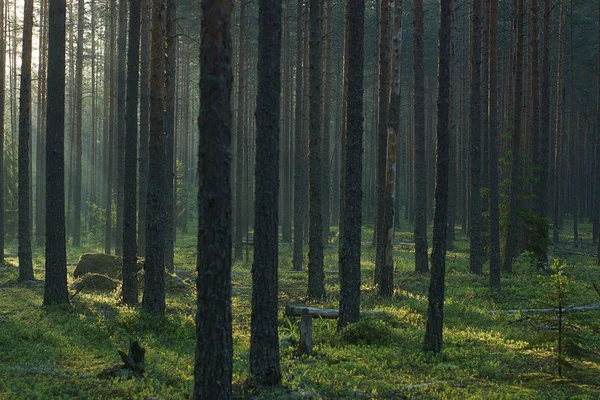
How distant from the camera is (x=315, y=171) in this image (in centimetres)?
1562

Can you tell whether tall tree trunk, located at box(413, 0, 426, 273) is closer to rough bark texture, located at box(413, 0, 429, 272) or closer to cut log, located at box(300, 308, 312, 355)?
rough bark texture, located at box(413, 0, 429, 272)

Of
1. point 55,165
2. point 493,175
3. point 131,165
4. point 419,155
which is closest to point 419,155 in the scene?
point 419,155

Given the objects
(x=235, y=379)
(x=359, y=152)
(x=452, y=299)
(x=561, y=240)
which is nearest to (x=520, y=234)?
(x=452, y=299)

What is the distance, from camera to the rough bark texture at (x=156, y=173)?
499 inches

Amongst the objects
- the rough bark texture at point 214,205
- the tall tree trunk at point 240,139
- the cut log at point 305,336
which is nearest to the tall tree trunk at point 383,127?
the cut log at point 305,336

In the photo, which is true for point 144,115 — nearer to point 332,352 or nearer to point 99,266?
point 99,266

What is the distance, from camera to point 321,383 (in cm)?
841

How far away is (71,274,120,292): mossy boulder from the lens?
58.0 ft

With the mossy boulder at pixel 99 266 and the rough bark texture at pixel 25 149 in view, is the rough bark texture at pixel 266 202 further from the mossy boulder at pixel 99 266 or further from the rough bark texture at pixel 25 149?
the rough bark texture at pixel 25 149

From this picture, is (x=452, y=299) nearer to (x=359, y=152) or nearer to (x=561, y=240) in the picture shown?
(x=359, y=152)

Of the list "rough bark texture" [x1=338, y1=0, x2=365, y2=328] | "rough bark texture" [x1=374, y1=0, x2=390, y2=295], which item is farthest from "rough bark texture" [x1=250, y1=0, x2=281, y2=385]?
"rough bark texture" [x1=374, y1=0, x2=390, y2=295]

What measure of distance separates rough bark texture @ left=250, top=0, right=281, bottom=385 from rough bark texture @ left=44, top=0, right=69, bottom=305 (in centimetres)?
750

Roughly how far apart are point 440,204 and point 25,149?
14.0m

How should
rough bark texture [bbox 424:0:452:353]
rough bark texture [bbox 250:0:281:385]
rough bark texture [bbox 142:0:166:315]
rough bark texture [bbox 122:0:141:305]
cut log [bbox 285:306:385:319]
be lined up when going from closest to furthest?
rough bark texture [bbox 250:0:281:385]
rough bark texture [bbox 424:0:452:353]
rough bark texture [bbox 142:0:166:315]
cut log [bbox 285:306:385:319]
rough bark texture [bbox 122:0:141:305]
